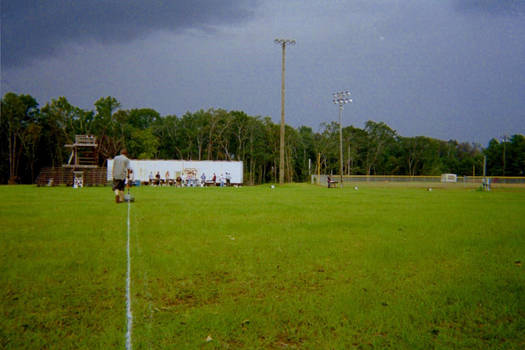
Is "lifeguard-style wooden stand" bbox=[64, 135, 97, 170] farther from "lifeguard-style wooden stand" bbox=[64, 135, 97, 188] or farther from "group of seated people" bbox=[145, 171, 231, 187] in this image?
"group of seated people" bbox=[145, 171, 231, 187]

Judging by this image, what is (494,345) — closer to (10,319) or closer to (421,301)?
(421,301)

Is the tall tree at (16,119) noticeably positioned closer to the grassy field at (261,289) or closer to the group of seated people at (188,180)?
the group of seated people at (188,180)

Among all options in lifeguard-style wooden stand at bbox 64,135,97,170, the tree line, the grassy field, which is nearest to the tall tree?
the tree line

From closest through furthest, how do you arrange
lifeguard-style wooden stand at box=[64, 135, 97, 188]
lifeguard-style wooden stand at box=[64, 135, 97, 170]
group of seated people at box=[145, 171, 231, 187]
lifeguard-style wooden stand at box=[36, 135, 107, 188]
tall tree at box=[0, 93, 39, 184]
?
lifeguard-style wooden stand at box=[36, 135, 107, 188]
lifeguard-style wooden stand at box=[64, 135, 97, 188]
lifeguard-style wooden stand at box=[64, 135, 97, 170]
group of seated people at box=[145, 171, 231, 187]
tall tree at box=[0, 93, 39, 184]

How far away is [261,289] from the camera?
4.49m

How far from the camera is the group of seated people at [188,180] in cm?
4331

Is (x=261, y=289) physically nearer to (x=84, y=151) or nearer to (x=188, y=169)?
(x=188, y=169)

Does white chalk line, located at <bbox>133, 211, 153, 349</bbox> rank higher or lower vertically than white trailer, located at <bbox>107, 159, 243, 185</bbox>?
lower

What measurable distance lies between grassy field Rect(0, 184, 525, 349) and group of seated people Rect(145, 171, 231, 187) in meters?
35.0

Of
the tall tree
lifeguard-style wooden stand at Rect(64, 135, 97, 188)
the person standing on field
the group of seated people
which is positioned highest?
the tall tree

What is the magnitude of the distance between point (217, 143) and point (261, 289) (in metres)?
77.2

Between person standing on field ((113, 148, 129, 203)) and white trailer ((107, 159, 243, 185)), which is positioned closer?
person standing on field ((113, 148, 129, 203))

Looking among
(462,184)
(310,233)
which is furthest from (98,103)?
(310,233)

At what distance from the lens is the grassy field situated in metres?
3.25
